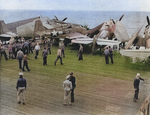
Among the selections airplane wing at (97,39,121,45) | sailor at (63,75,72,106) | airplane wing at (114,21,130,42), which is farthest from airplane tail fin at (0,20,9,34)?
airplane wing at (114,21,130,42)

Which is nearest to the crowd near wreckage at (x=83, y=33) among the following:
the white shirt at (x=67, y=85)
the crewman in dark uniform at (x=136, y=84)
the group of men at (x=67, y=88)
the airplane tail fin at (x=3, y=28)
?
the airplane tail fin at (x=3, y=28)

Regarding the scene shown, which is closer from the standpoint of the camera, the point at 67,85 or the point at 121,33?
the point at 67,85

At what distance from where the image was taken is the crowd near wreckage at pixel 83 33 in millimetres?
6188

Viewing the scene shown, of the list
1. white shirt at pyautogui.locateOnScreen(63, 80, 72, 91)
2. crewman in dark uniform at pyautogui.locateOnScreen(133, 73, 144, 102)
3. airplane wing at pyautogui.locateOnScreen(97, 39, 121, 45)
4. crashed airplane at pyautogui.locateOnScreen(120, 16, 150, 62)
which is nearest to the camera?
white shirt at pyautogui.locateOnScreen(63, 80, 72, 91)

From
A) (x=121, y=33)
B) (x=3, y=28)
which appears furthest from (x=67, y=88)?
(x=3, y=28)

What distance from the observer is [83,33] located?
6492 mm

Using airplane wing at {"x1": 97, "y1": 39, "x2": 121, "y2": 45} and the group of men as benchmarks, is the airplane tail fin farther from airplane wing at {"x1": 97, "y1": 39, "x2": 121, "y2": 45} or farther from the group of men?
airplane wing at {"x1": 97, "y1": 39, "x2": 121, "y2": 45}

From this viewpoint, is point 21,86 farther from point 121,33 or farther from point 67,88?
point 121,33

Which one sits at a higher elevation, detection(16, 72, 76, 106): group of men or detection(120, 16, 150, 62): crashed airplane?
detection(120, 16, 150, 62): crashed airplane

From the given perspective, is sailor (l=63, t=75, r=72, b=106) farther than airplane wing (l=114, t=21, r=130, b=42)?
No

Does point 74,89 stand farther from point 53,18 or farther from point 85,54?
point 53,18

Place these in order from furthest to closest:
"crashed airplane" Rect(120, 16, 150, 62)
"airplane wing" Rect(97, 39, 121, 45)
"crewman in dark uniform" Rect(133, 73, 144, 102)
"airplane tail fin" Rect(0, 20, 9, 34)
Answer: "airplane tail fin" Rect(0, 20, 9, 34) < "airplane wing" Rect(97, 39, 121, 45) < "crashed airplane" Rect(120, 16, 150, 62) < "crewman in dark uniform" Rect(133, 73, 144, 102)

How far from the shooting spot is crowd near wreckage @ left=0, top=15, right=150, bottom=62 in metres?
6.19

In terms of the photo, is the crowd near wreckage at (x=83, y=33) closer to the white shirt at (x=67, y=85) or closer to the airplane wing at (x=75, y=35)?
the airplane wing at (x=75, y=35)
